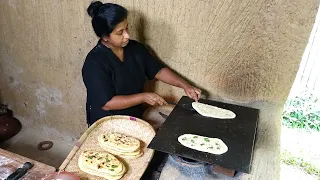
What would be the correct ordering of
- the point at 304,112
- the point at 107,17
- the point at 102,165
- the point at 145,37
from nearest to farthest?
the point at 102,165
the point at 107,17
the point at 145,37
the point at 304,112

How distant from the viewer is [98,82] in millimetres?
1795

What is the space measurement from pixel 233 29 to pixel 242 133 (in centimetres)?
78

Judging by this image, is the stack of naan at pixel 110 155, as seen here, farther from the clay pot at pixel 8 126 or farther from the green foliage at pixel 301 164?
the clay pot at pixel 8 126

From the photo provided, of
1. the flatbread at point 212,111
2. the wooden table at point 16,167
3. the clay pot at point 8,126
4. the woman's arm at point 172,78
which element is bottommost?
the clay pot at point 8,126

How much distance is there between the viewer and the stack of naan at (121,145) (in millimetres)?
1536

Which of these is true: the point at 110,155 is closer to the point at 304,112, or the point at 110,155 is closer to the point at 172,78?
the point at 172,78

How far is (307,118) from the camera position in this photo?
3.21 meters

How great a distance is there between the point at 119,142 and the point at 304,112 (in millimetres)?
2564

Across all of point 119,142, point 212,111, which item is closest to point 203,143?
point 212,111

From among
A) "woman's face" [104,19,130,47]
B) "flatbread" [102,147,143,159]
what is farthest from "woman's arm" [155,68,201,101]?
"flatbread" [102,147,143,159]

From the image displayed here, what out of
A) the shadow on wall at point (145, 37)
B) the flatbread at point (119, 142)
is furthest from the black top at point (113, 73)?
the flatbread at point (119, 142)

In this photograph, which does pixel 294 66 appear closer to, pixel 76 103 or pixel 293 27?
pixel 293 27

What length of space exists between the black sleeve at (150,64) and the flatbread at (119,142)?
67 centimetres

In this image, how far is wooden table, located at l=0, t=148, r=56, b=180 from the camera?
138 centimetres
